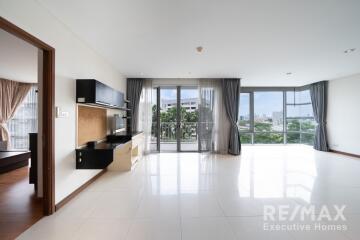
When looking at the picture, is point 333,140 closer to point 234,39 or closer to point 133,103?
point 234,39

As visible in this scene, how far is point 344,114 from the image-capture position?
17.8 feet

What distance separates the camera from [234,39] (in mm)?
2816

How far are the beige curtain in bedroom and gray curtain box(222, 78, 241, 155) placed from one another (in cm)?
685

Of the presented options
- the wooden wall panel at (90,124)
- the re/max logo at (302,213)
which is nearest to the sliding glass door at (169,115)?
the wooden wall panel at (90,124)

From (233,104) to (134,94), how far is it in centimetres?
331

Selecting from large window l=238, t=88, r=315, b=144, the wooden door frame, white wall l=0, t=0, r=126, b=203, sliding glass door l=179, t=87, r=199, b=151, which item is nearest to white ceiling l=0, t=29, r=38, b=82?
white wall l=0, t=0, r=126, b=203

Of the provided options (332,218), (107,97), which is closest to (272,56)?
(332,218)

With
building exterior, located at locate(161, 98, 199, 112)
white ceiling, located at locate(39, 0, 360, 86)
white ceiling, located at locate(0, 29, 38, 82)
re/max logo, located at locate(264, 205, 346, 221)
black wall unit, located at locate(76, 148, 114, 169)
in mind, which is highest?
white ceiling, located at locate(39, 0, 360, 86)

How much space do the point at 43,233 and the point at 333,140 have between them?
26.4ft

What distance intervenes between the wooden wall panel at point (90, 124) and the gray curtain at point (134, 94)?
1.49 meters

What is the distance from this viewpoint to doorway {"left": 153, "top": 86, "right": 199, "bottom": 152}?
584 centimetres

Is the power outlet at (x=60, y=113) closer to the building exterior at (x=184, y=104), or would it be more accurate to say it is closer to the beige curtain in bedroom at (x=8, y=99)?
the building exterior at (x=184, y=104)

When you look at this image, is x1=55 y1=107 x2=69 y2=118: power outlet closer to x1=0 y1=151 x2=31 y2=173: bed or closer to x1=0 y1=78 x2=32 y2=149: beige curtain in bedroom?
x1=0 y1=151 x2=31 y2=173: bed

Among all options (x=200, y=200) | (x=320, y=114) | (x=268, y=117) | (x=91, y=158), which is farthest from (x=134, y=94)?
(x=320, y=114)
